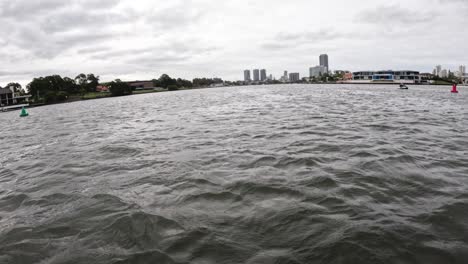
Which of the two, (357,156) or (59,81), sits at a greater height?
(59,81)

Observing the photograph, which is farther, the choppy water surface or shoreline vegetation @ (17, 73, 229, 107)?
shoreline vegetation @ (17, 73, 229, 107)

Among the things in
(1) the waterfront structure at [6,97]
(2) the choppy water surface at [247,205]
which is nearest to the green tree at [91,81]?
(1) the waterfront structure at [6,97]

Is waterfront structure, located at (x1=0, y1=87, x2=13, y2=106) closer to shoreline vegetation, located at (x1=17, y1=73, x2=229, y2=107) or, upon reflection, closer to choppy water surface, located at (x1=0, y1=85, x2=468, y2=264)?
shoreline vegetation, located at (x1=17, y1=73, x2=229, y2=107)

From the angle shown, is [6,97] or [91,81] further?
[91,81]

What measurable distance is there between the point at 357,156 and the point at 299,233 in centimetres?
525

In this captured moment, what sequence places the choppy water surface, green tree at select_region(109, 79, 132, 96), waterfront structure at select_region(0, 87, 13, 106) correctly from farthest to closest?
green tree at select_region(109, 79, 132, 96)
waterfront structure at select_region(0, 87, 13, 106)
the choppy water surface

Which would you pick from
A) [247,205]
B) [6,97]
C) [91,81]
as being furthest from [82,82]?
[247,205]

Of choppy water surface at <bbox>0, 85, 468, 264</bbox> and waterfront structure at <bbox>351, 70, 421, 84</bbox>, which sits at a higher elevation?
waterfront structure at <bbox>351, 70, 421, 84</bbox>

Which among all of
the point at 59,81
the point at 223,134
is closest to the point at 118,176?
the point at 223,134

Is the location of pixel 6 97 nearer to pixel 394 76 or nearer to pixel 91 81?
pixel 91 81

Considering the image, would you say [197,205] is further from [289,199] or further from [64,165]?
[64,165]

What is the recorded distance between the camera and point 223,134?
1432cm

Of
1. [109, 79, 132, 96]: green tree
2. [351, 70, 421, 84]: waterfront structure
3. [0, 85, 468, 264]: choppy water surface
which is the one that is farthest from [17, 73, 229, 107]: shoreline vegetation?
[351, 70, 421, 84]: waterfront structure

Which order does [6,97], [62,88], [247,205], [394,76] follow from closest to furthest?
1. [247,205]
2. [6,97]
3. [62,88]
4. [394,76]
